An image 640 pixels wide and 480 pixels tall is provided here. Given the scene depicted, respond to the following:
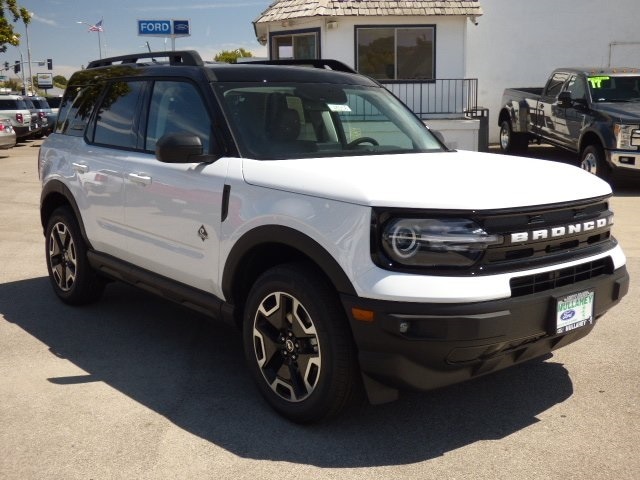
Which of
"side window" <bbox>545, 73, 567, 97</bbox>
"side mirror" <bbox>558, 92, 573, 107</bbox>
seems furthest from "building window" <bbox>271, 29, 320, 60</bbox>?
"side mirror" <bbox>558, 92, 573, 107</bbox>

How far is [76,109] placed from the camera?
6176 mm

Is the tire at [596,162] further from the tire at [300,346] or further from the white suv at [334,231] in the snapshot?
the tire at [300,346]

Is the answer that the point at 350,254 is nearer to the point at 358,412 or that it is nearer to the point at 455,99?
the point at 358,412

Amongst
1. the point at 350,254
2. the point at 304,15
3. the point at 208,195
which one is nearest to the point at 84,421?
the point at 208,195

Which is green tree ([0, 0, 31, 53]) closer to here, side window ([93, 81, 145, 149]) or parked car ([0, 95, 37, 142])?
parked car ([0, 95, 37, 142])

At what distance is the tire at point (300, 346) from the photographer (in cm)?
364

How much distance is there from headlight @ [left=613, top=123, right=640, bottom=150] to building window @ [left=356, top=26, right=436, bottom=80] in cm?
743

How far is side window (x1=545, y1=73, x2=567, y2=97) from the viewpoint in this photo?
14.2 metres

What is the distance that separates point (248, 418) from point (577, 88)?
11138 millimetres

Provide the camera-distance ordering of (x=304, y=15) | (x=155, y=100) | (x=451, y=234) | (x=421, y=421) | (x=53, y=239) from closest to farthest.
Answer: (x=451, y=234) → (x=421, y=421) → (x=155, y=100) → (x=53, y=239) → (x=304, y=15)

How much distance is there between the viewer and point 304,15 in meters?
18.3

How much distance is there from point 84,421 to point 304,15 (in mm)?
15548

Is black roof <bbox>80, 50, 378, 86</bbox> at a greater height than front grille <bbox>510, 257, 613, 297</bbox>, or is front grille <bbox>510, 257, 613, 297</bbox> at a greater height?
black roof <bbox>80, 50, 378, 86</bbox>

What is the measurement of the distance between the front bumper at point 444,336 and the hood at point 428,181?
44 cm
